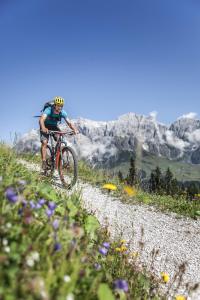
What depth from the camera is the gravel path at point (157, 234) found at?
22.4ft

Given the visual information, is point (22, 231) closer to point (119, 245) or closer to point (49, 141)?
point (119, 245)

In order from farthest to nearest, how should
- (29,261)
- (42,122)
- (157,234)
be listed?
1. (42,122)
2. (157,234)
3. (29,261)

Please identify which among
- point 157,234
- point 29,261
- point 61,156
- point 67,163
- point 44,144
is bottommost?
point 157,234

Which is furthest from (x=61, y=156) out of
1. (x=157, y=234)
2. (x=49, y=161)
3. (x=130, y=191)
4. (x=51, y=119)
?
(x=157, y=234)

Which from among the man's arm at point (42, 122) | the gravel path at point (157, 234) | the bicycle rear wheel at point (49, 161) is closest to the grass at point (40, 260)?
the gravel path at point (157, 234)

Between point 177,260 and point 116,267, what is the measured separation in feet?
7.80

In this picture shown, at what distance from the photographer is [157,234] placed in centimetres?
918

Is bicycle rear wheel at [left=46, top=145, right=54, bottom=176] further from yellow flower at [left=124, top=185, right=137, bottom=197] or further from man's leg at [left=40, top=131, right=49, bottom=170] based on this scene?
yellow flower at [left=124, top=185, right=137, bottom=197]

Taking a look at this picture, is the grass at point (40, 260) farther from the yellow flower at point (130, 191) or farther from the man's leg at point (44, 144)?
the man's leg at point (44, 144)

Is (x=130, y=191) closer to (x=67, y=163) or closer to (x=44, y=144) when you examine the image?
(x=67, y=163)

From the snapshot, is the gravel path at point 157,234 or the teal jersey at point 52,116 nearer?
the gravel path at point 157,234

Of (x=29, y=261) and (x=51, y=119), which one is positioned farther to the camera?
(x=51, y=119)

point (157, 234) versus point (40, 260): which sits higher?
point (40, 260)

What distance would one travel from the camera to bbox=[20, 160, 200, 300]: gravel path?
682cm
